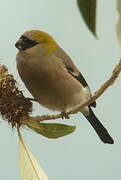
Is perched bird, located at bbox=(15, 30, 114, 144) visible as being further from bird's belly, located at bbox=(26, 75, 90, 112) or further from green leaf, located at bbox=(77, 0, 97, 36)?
green leaf, located at bbox=(77, 0, 97, 36)

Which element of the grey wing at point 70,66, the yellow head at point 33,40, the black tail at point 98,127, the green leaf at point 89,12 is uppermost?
the green leaf at point 89,12

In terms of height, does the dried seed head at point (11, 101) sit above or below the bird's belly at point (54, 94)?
above

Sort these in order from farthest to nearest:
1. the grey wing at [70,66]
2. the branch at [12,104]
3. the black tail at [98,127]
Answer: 1. the black tail at [98,127]
2. the grey wing at [70,66]
3. the branch at [12,104]

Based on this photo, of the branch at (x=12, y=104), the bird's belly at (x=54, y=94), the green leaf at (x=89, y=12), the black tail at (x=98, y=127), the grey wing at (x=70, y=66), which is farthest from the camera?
the black tail at (x=98, y=127)

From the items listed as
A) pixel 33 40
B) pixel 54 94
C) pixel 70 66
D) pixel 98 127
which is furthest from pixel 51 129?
pixel 98 127

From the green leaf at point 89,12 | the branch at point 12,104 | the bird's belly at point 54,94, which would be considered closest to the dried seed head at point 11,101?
the branch at point 12,104

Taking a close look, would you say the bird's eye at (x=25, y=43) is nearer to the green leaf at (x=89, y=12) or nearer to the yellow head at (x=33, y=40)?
the yellow head at (x=33, y=40)

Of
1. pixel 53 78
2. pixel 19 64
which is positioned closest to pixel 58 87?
pixel 53 78

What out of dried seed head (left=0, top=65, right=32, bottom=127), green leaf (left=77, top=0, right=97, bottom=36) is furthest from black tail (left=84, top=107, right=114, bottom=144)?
green leaf (left=77, top=0, right=97, bottom=36)
